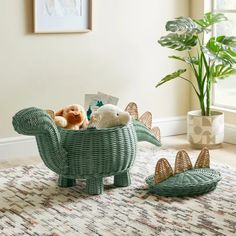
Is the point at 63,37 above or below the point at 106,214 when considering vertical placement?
above

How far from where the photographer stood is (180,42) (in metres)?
4.39

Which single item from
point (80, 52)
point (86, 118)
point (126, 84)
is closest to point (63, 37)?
point (80, 52)

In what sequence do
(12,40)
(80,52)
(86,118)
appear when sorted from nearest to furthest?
(86,118) < (12,40) < (80,52)

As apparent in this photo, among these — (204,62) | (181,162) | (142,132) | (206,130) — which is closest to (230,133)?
(206,130)

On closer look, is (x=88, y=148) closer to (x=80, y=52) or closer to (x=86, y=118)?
(x=86, y=118)


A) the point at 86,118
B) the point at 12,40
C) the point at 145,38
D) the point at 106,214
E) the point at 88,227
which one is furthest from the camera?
the point at 145,38

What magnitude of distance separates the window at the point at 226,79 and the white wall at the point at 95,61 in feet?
0.98

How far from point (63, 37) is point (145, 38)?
0.77 m

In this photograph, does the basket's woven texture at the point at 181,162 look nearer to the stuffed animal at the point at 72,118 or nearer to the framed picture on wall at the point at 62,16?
the stuffed animal at the point at 72,118

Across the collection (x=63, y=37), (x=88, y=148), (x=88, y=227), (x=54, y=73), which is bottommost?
(x=88, y=227)

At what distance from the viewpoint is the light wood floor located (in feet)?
13.3

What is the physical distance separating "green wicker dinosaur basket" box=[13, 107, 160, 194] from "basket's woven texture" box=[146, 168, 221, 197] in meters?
0.24

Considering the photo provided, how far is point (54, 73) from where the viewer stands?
434 centimetres

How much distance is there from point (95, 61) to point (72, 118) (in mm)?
1246
